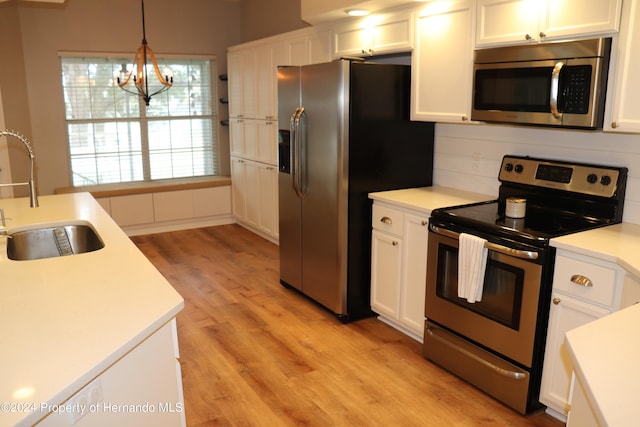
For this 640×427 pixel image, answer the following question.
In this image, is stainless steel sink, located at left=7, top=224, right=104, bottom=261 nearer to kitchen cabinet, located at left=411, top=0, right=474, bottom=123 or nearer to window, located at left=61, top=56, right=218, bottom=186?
kitchen cabinet, located at left=411, top=0, right=474, bottom=123

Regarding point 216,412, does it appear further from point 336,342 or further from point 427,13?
point 427,13

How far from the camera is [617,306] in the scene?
2184 millimetres

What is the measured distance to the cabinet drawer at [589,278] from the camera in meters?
2.20

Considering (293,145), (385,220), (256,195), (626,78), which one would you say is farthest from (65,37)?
(626,78)

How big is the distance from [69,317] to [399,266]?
2.19 meters

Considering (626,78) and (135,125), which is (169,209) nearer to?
(135,125)

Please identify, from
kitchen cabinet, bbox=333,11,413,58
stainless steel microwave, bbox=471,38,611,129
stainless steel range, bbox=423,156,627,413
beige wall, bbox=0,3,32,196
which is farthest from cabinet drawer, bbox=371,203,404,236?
beige wall, bbox=0,3,32,196

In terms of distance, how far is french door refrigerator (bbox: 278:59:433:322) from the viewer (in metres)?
3.42

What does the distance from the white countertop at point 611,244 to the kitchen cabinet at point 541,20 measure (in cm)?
91

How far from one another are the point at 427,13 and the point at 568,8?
96cm

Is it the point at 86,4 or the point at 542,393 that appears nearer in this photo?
the point at 542,393

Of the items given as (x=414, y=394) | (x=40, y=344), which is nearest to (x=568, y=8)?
(x=414, y=394)

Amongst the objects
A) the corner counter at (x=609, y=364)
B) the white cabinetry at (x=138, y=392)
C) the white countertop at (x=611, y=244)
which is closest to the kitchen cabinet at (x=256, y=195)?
the white countertop at (x=611, y=244)

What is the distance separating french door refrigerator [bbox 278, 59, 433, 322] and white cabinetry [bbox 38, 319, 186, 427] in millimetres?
1917
